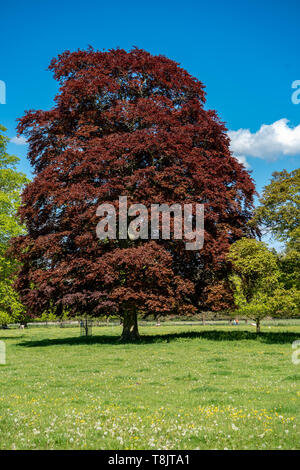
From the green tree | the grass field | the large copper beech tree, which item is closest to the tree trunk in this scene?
the large copper beech tree

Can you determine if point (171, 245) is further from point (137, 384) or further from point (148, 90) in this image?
point (137, 384)

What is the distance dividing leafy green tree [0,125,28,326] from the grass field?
51.4ft

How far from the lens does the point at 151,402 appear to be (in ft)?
31.6

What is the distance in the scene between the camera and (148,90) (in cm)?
3022

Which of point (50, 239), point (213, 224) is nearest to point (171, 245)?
point (213, 224)

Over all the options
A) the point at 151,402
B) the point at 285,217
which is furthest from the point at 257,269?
the point at 151,402

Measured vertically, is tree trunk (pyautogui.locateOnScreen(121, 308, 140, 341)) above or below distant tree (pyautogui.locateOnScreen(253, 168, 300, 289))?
below

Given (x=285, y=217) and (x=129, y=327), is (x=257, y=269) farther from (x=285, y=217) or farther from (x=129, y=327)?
(x=129, y=327)

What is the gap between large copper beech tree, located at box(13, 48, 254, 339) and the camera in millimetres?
25062

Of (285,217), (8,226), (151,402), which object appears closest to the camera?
(151,402)

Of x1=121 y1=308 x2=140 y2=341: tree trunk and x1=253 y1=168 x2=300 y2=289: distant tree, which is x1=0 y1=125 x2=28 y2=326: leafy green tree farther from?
x1=253 y1=168 x2=300 y2=289: distant tree

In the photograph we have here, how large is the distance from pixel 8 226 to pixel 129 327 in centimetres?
1389

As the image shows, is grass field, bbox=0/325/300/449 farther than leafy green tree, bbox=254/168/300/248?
No

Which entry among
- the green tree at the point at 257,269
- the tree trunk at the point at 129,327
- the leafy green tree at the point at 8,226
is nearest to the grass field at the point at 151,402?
the green tree at the point at 257,269
